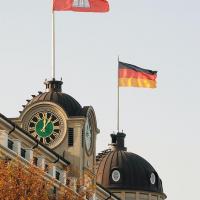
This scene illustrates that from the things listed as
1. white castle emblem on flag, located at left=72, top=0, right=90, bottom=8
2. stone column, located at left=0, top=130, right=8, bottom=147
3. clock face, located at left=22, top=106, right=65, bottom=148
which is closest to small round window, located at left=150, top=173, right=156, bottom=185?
clock face, located at left=22, top=106, right=65, bottom=148

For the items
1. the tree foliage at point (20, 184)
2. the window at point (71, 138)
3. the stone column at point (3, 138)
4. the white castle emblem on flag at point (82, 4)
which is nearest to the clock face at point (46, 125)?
the window at point (71, 138)

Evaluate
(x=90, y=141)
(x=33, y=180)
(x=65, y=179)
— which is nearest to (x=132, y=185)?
(x=90, y=141)

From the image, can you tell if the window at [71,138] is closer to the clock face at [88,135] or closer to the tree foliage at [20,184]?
the clock face at [88,135]

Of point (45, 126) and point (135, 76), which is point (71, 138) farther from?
point (135, 76)

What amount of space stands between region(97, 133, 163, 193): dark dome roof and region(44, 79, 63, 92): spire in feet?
161

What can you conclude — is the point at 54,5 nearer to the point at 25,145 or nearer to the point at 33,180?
the point at 25,145

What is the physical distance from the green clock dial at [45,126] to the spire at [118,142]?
63.0m

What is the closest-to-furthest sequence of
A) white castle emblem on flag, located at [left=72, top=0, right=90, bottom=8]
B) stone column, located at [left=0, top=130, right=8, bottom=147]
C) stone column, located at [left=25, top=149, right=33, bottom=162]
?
stone column, located at [left=0, top=130, right=8, bottom=147] < stone column, located at [left=25, top=149, right=33, bottom=162] < white castle emblem on flag, located at [left=72, top=0, right=90, bottom=8]

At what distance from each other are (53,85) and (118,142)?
6024cm

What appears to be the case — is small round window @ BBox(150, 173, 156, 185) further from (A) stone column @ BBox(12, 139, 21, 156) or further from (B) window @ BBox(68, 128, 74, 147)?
(A) stone column @ BBox(12, 139, 21, 156)

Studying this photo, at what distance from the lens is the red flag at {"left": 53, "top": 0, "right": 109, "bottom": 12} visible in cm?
7844

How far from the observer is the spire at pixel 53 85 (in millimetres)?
90375

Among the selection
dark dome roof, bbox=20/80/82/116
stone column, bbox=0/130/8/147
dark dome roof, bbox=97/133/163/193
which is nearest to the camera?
stone column, bbox=0/130/8/147

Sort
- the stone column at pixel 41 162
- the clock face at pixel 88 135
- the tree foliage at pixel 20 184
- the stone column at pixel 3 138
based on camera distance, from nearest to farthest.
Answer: the tree foliage at pixel 20 184 → the stone column at pixel 3 138 → the stone column at pixel 41 162 → the clock face at pixel 88 135
